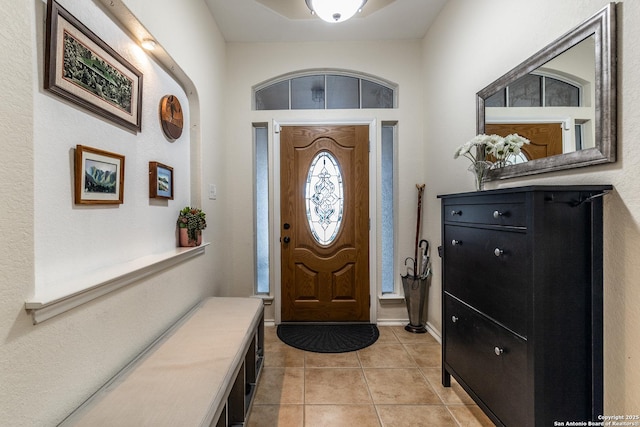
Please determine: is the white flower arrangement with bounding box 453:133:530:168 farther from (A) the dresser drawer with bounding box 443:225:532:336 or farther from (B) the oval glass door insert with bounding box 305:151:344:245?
(B) the oval glass door insert with bounding box 305:151:344:245

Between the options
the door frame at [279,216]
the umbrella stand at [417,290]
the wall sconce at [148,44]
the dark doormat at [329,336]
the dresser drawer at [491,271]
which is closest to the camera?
the dresser drawer at [491,271]

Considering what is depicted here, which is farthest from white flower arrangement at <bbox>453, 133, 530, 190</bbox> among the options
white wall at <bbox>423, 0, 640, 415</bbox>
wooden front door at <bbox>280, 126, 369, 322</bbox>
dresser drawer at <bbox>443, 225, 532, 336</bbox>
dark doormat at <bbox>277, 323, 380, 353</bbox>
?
dark doormat at <bbox>277, 323, 380, 353</bbox>

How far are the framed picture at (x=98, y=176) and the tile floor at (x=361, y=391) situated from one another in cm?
143

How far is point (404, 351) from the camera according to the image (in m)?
2.55

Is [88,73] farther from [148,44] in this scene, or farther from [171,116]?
[171,116]

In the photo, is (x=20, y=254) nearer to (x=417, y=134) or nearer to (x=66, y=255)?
(x=66, y=255)

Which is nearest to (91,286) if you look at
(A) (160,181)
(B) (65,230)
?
(B) (65,230)

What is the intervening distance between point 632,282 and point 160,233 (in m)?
2.27

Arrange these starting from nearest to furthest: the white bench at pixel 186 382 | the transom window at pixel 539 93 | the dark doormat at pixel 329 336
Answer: the white bench at pixel 186 382
the transom window at pixel 539 93
the dark doormat at pixel 329 336

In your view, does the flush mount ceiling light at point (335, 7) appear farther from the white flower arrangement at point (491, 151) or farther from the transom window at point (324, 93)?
the white flower arrangement at point (491, 151)

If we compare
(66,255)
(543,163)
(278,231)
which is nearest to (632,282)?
(543,163)

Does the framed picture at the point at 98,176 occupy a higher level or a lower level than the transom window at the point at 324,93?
lower

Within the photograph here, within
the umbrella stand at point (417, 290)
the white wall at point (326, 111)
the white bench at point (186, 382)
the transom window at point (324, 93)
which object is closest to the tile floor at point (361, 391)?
the white bench at point (186, 382)

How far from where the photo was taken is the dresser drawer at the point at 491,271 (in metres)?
1.27
